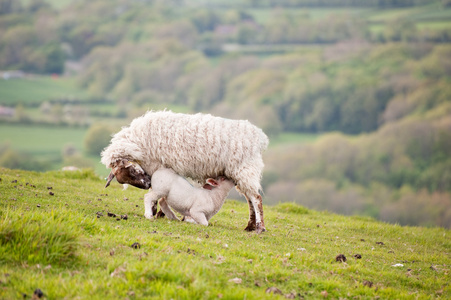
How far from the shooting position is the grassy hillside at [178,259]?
6.38 meters

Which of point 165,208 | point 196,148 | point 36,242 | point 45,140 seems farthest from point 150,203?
point 45,140

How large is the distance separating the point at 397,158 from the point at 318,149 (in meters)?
14.9

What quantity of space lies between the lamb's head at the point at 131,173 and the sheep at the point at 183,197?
25 cm

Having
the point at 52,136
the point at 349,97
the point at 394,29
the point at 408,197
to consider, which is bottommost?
the point at 408,197

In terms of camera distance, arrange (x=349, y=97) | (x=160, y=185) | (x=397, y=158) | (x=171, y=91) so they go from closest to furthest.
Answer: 1. (x=160, y=185)
2. (x=397, y=158)
3. (x=349, y=97)
4. (x=171, y=91)

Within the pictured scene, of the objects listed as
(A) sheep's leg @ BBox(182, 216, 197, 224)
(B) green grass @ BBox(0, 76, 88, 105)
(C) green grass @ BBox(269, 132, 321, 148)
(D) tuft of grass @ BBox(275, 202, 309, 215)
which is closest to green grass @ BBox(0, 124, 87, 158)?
(B) green grass @ BBox(0, 76, 88, 105)

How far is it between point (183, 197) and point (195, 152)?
949 mm

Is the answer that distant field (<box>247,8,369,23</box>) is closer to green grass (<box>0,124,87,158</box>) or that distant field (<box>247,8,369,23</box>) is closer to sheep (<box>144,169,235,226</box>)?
green grass (<box>0,124,87,158</box>)

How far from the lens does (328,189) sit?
92500 millimetres

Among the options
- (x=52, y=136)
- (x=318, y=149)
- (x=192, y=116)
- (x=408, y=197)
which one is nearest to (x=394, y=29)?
(x=318, y=149)

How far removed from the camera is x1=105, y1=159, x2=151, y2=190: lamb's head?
10820mm

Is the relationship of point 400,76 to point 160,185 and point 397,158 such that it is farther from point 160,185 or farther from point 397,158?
point 160,185

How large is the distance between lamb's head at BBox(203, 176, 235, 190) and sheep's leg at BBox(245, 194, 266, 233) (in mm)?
437

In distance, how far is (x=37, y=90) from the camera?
130125 millimetres
